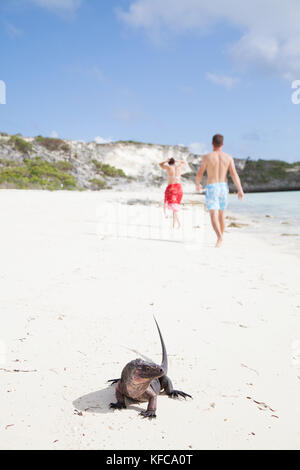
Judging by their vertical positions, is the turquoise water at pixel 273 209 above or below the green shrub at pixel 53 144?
below

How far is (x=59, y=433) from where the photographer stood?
167cm

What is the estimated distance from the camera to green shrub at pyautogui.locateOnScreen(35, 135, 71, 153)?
46219mm

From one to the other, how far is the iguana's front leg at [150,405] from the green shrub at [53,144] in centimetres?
4752

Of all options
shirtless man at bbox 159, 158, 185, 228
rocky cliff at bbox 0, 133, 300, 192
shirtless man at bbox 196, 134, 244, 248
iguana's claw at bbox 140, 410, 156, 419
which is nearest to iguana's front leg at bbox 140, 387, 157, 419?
iguana's claw at bbox 140, 410, 156, 419

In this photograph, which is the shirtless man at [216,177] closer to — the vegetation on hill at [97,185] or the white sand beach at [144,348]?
the white sand beach at [144,348]

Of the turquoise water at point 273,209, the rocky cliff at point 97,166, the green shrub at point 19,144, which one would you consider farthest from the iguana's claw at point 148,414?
the green shrub at point 19,144

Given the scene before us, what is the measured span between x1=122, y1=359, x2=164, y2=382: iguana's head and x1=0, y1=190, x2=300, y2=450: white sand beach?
21 cm

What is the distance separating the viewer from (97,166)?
46.4 metres

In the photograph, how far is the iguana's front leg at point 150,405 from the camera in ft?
6.05

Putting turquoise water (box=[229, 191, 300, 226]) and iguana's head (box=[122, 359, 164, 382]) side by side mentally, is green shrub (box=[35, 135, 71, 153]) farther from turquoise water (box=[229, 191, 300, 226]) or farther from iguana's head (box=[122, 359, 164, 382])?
iguana's head (box=[122, 359, 164, 382])

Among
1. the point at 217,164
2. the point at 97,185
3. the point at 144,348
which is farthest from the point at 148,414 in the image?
the point at 97,185
